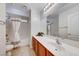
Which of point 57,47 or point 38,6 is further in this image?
point 38,6

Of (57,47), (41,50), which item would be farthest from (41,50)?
(57,47)

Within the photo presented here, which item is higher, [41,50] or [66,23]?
[66,23]

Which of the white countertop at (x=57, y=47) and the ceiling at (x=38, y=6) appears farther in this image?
the ceiling at (x=38, y=6)

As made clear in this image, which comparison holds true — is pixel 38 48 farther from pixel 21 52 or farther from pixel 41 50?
pixel 21 52

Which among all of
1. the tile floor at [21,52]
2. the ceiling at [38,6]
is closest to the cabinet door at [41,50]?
the tile floor at [21,52]

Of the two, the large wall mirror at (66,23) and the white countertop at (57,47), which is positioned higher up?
the large wall mirror at (66,23)

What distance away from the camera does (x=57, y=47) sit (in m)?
1.83

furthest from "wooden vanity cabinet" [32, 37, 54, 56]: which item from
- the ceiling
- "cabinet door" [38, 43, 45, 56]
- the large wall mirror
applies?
the ceiling

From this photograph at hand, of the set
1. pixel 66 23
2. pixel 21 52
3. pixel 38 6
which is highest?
pixel 38 6

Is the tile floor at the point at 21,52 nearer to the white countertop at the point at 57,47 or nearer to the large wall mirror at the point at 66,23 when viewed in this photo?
the white countertop at the point at 57,47

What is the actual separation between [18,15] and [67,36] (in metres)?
0.84

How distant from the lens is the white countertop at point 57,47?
172 centimetres

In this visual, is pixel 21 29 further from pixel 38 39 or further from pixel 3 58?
pixel 3 58

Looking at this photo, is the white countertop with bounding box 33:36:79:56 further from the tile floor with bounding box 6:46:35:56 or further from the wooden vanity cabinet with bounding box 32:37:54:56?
the tile floor with bounding box 6:46:35:56
